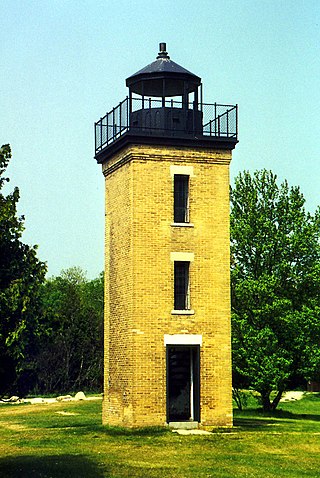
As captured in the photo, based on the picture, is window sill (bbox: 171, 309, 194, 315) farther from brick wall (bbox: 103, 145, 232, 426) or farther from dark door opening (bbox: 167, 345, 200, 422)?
dark door opening (bbox: 167, 345, 200, 422)

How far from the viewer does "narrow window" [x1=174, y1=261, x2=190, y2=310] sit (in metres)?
33.3

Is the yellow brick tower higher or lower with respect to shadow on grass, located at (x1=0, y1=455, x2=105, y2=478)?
higher

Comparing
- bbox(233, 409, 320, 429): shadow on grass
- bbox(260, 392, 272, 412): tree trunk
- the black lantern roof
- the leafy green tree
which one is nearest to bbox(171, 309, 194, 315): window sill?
the black lantern roof

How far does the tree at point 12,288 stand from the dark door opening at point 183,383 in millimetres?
10173

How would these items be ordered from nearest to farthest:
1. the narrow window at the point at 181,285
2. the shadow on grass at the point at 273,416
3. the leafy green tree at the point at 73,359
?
the narrow window at the point at 181,285, the shadow on grass at the point at 273,416, the leafy green tree at the point at 73,359

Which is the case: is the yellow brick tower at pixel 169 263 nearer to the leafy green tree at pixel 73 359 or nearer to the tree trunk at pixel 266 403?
the tree trunk at pixel 266 403

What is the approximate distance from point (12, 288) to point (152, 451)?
7.58 metres

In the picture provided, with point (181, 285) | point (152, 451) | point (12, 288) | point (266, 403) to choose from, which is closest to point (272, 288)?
point (266, 403)

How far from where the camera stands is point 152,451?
87.0ft

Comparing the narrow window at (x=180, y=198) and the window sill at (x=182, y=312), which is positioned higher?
the narrow window at (x=180, y=198)

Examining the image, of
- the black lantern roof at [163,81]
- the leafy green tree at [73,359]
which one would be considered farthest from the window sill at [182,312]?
the leafy green tree at [73,359]

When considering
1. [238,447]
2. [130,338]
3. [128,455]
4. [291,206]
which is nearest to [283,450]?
[238,447]

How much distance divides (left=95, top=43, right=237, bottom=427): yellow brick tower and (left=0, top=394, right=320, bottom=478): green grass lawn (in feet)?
5.45

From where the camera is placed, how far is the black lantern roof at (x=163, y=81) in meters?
33.6
